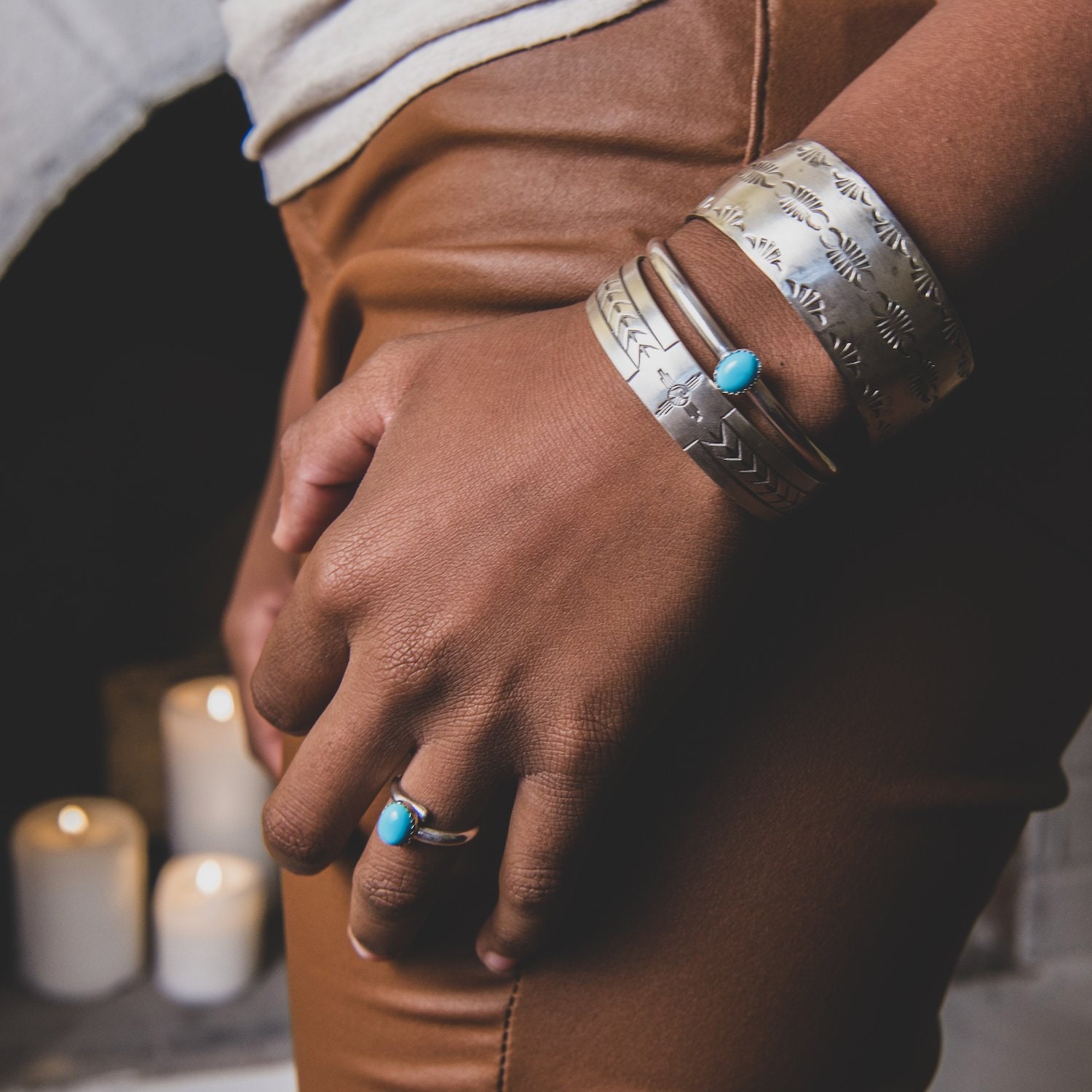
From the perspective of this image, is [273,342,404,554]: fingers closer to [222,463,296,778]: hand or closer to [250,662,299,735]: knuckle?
[250,662,299,735]: knuckle

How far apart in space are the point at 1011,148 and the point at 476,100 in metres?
0.24

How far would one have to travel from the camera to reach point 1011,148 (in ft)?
1.37

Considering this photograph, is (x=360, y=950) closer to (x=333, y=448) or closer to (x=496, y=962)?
(x=496, y=962)

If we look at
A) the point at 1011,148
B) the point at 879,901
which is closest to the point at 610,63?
the point at 1011,148

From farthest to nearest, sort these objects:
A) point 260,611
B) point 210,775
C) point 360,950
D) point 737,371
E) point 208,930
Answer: point 210,775, point 208,930, point 260,611, point 360,950, point 737,371

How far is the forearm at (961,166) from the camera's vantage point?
0.42 meters

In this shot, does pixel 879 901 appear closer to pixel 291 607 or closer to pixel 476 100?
pixel 291 607

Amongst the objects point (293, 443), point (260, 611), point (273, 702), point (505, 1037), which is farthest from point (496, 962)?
point (260, 611)

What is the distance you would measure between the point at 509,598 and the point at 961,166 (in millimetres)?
256

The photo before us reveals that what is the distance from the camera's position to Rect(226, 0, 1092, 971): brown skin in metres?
0.42

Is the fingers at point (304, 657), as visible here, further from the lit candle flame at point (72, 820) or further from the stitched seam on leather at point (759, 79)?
the lit candle flame at point (72, 820)

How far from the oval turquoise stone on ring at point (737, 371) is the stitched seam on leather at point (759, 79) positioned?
12 centimetres

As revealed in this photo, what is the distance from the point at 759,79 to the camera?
46cm

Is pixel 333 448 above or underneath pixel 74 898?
above
